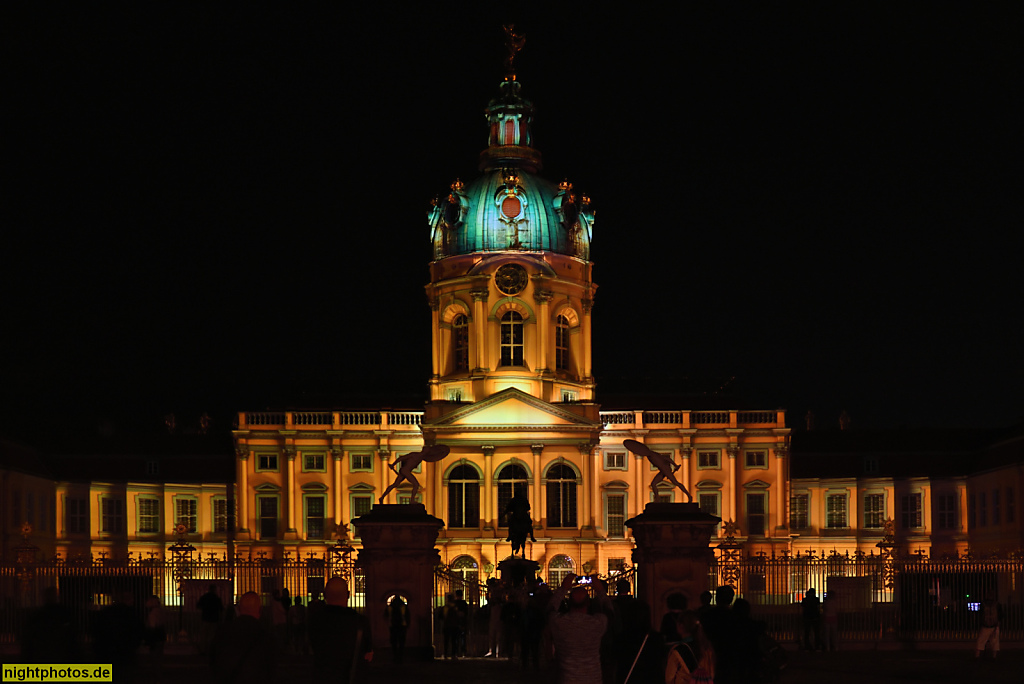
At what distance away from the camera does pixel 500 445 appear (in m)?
71.8

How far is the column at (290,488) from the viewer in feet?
242

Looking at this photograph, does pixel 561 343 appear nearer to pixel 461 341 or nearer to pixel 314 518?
pixel 461 341

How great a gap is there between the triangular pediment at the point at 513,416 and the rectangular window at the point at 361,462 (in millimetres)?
4367

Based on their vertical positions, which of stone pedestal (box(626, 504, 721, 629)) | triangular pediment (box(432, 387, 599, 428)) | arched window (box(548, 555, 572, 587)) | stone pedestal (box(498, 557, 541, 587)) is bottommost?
arched window (box(548, 555, 572, 587))

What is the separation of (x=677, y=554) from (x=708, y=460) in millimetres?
45483

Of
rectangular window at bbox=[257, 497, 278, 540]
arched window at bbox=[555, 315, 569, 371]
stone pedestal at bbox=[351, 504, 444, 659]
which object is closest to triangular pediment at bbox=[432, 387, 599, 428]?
arched window at bbox=[555, 315, 569, 371]

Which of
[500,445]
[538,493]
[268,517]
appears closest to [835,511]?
[538,493]

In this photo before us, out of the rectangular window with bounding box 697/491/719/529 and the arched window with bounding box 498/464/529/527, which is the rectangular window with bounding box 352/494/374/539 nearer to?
the arched window with bounding box 498/464/529/527

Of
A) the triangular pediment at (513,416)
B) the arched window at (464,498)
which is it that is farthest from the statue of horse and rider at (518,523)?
the arched window at (464,498)

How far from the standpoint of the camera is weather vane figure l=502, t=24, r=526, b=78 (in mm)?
78125

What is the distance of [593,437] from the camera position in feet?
236

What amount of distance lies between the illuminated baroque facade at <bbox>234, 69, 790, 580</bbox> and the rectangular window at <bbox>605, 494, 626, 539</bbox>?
6 centimetres

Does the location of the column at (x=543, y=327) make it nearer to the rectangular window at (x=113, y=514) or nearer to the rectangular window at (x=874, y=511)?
the rectangular window at (x=874, y=511)

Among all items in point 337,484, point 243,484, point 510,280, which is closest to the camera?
point 510,280
